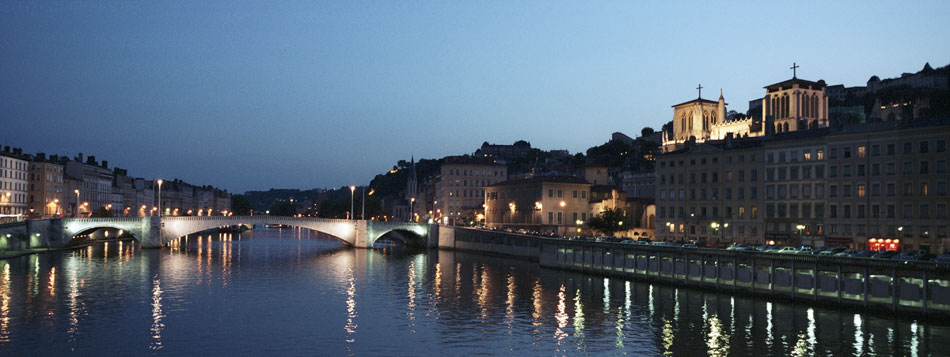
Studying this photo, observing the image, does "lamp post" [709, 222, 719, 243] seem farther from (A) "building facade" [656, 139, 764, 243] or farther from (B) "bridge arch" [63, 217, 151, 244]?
(B) "bridge arch" [63, 217, 151, 244]

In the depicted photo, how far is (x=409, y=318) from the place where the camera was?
170 ft

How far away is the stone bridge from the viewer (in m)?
111

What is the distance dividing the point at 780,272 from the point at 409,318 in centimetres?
2687

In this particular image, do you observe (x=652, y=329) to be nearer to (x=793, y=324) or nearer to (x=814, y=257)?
(x=793, y=324)

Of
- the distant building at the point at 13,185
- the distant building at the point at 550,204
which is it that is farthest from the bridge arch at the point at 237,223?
the distant building at the point at 550,204

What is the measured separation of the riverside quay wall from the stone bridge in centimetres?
4400

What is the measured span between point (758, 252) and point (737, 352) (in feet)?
70.1

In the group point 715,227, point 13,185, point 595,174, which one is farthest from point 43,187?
point 715,227

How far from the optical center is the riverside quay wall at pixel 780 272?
47250mm

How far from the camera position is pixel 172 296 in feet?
202

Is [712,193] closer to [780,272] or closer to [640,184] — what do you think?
[780,272]

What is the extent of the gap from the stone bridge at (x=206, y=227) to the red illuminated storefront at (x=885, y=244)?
6843cm

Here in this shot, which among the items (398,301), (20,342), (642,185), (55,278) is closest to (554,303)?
(398,301)

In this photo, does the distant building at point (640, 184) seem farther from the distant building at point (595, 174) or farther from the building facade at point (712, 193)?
the building facade at point (712, 193)
